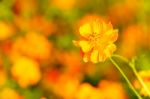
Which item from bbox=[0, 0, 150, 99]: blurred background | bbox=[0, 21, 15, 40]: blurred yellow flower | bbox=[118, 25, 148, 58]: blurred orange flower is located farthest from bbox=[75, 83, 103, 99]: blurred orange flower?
bbox=[0, 21, 15, 40]: blurred yellow flower

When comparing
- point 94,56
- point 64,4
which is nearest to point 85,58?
point 94,56

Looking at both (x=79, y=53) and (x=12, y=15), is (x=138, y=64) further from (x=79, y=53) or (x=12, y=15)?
(x=12, y=15)

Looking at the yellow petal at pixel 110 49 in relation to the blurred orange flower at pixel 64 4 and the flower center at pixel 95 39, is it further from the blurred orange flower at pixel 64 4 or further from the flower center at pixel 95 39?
the blurred orange flower at pixel 64 4

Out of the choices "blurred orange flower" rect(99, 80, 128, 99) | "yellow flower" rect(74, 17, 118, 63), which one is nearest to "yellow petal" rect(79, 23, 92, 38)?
"yellow flower" rect(74, 17, 118, 63)

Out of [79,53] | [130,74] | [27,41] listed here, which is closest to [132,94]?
[130,74]

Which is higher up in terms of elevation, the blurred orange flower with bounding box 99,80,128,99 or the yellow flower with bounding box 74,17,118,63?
the yellow flower with bounding box 74,17,118,63

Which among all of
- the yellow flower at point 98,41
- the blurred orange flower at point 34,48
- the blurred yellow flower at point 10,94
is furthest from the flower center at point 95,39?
the blurred yellow flower at point 10,94

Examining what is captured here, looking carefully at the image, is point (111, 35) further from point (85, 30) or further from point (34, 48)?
point (34, 48)

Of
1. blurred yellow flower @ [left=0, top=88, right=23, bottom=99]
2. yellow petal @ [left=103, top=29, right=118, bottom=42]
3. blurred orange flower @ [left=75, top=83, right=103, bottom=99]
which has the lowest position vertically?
blurred orange flower @ [left=75, top=83, right=103, bottom=99]

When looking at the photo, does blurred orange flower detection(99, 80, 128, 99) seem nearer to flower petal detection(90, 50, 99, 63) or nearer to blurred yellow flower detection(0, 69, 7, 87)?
flower petal detection(90, 50, 99, 63)
